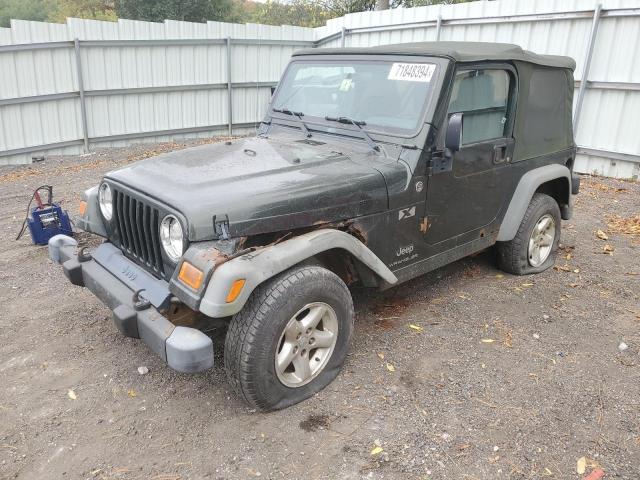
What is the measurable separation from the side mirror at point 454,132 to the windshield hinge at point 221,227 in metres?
1.56

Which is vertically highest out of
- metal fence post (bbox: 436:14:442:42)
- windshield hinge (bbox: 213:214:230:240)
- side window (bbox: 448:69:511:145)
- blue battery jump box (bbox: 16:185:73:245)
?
metal fence post (bbox: 436:14:442:42)

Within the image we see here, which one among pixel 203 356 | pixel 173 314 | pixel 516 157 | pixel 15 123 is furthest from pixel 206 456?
pixel 15 123

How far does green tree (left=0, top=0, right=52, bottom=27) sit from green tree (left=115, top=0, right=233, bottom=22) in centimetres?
1615

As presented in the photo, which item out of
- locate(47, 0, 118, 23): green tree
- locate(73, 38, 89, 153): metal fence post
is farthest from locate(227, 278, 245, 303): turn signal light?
locate(47, 0, 118, 23): green tree

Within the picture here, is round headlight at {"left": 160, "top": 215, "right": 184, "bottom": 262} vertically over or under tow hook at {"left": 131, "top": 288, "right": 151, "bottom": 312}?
over

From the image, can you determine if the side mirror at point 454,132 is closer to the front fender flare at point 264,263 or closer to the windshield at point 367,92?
the windshield at point 367,92

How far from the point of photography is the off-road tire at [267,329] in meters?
2.78

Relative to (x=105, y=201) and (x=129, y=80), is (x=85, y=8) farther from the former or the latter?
(x=105, y=201)

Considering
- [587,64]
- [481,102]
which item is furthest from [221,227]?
[587,64]

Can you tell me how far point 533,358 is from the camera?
3686mm

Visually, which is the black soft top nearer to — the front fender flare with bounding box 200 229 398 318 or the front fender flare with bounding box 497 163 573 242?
the front fender flare with bounding box 497 163 573 242

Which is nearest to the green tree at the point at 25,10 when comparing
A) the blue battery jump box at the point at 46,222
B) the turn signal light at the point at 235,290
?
the blue battery jump box at the point at 46,222

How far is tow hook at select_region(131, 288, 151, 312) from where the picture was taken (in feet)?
9.32

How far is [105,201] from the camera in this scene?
3.50 meters
